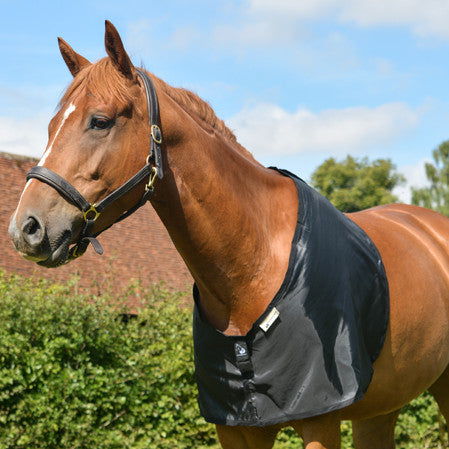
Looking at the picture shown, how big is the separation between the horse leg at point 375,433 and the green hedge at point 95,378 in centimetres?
342

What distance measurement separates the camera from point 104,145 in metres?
2.41

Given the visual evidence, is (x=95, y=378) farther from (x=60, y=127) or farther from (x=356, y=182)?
(x=356, y=182)

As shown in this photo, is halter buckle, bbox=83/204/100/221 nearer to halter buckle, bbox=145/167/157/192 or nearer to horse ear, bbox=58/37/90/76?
halter buckle, bbox=145/167/157/192

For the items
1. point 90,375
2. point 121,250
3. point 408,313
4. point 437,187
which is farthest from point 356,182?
point 408,313

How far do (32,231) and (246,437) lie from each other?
149 centimetres

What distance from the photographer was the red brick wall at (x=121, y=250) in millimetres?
11495

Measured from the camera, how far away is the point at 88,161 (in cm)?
238

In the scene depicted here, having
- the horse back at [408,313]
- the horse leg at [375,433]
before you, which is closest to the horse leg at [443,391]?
the horse leg at [375,433]

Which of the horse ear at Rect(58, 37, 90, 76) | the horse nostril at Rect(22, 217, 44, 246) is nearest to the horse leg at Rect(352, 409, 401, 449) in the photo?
the horse nostril at Rect(22, 217, 44, 246)

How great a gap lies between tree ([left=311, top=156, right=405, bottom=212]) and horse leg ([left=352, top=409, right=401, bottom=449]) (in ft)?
98.0

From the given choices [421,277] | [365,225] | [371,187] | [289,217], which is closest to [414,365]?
[421,277]

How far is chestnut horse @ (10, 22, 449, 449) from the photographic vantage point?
236 centimetres

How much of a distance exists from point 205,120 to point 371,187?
3272 cm

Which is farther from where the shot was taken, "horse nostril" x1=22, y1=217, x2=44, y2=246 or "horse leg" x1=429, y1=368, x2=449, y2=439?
Result: "horse leg" x1=429, y1=368, x2=449, y2=439
